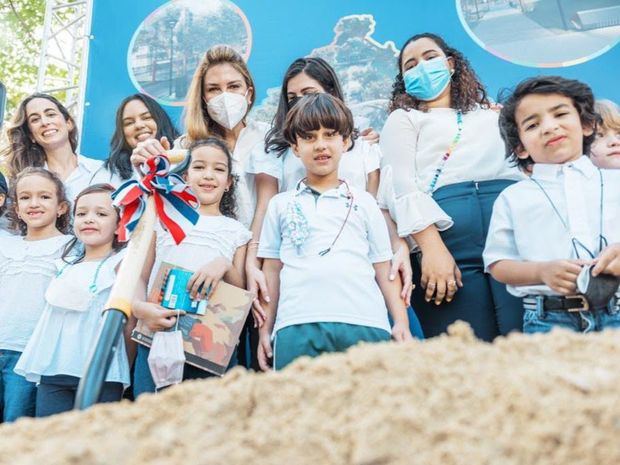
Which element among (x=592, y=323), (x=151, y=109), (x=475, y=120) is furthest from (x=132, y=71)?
(x=592, y=323)

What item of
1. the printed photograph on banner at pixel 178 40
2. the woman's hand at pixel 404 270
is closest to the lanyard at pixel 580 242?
the woman's hand at pixel 404 270

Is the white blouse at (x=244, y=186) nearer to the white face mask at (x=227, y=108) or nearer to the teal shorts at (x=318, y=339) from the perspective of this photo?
the white face mask at (x=227, y=108)

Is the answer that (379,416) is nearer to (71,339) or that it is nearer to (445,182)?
(445,182)

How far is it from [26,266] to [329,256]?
1.30 m

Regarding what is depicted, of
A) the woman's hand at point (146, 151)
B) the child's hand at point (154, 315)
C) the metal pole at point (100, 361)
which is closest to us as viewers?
the metal pole at point (100, 361)

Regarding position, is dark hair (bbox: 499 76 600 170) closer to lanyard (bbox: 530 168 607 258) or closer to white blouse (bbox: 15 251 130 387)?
lanyard (bbox: 530 168 607 258)

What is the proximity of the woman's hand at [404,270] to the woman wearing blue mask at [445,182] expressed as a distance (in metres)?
0.05

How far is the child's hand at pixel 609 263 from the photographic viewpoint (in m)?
1.70

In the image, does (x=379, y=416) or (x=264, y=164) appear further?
(x=264, y=164)

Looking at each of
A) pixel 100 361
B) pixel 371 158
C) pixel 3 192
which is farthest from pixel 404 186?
pixel 3 192

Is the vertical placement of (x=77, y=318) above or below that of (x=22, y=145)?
below

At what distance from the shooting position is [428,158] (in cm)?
240

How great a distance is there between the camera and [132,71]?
13.9 ft

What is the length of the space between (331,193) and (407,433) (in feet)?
5.73
